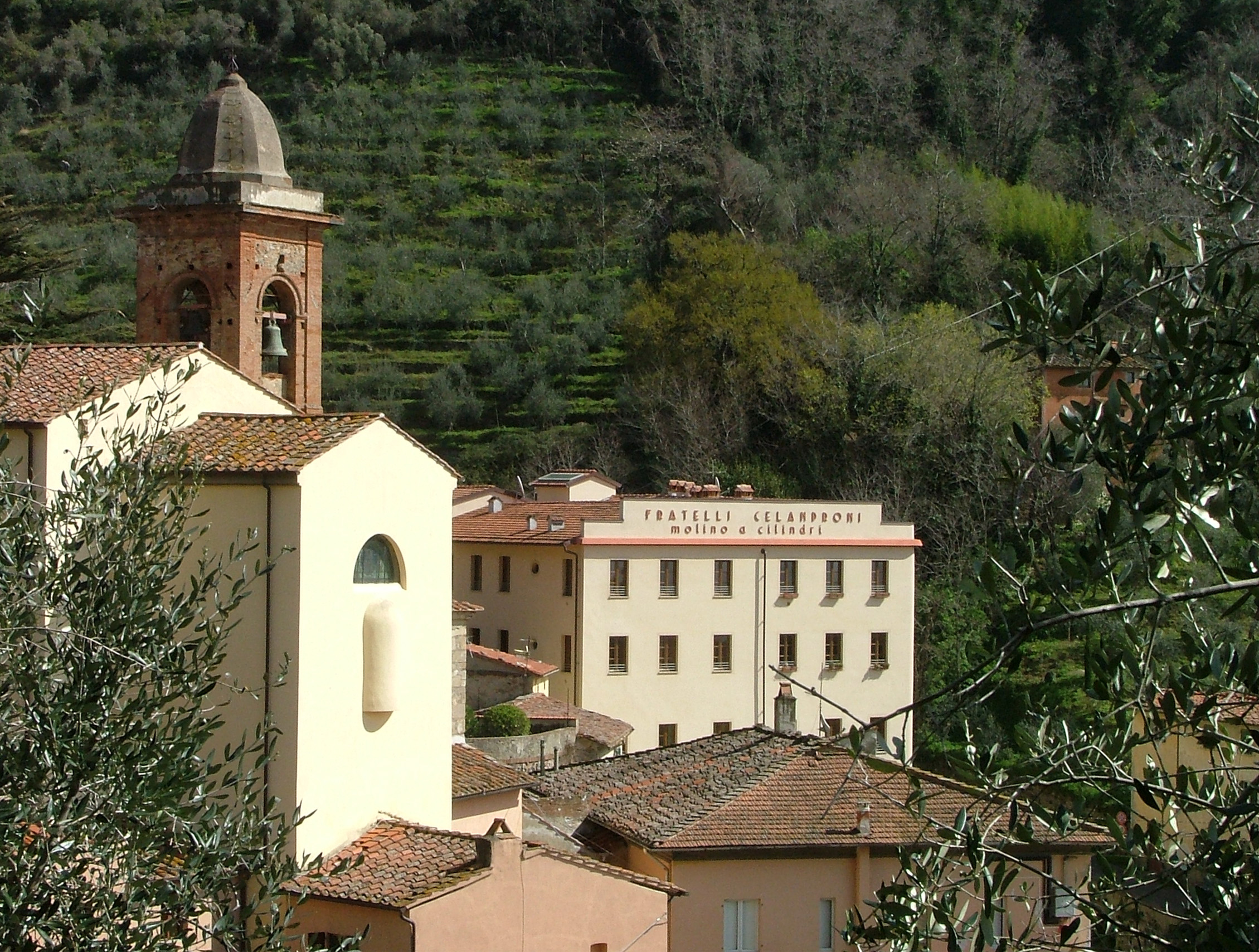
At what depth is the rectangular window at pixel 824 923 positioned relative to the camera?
54.1 feet

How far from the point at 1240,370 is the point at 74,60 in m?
59.5

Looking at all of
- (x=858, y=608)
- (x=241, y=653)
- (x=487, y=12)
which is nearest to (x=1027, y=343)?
(x=241, y=653)

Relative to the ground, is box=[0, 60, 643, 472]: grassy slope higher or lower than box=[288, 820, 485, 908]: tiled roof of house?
higher

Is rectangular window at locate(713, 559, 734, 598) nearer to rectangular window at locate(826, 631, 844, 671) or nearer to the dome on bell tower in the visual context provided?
rectangular window at locate(826, 631, 844, 671)

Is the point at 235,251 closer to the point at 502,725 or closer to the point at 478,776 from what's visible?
the point at 478,776

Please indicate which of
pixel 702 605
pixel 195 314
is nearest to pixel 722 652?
pixel 702 605

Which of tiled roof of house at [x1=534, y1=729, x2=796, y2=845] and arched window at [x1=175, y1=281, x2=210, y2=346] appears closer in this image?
tiled roof of house at [x1=534, y1=729, x2=796, y2=845]

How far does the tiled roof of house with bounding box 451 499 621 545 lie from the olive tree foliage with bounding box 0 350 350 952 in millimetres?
23290

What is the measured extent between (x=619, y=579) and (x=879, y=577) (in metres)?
5.08

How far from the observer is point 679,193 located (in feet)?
169

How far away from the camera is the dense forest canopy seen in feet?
132

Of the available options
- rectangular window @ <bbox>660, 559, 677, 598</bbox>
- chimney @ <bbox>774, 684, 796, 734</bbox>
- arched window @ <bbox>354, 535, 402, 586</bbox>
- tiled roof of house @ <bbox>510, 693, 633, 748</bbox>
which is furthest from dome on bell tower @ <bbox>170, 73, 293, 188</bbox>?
rectangular window @ <bbox>660, 559, 677, 598</bbox>

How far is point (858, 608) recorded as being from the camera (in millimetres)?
32531

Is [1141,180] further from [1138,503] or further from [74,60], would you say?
[1138,503]
